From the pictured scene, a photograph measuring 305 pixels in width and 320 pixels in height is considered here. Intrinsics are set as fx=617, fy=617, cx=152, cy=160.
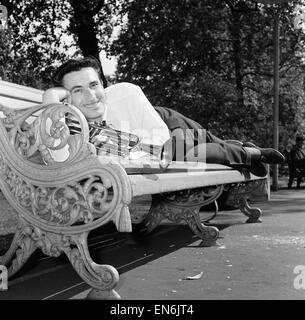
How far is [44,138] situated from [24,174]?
23 cm

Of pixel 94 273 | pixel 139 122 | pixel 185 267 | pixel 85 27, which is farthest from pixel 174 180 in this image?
pixel 85 27

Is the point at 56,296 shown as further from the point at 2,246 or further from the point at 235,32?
the point at 235,32

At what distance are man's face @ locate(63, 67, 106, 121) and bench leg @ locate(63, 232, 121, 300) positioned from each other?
1316 millimetres

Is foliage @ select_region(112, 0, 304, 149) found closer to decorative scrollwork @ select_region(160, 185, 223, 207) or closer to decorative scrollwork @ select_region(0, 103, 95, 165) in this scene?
decorative scrollwork @ select_region(160, 185, 223, 207)

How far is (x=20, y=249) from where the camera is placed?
3240 millimetres

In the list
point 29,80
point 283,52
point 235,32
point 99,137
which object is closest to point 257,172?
point 99,137

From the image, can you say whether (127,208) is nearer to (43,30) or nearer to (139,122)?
(139,122)

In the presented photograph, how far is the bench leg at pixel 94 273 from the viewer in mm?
2816

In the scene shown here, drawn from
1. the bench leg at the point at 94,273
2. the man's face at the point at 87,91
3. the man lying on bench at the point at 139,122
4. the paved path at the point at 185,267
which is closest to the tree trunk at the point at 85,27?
the paved path at the point at 185,267

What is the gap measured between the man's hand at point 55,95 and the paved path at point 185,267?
106 cm

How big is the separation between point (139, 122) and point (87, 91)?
40.4 inches

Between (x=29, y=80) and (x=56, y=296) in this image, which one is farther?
(x=29, y=80)

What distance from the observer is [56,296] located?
10.7 feet
